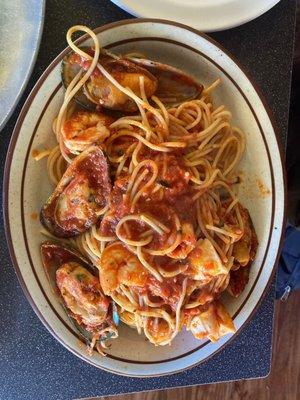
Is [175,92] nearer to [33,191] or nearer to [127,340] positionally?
[33,191]

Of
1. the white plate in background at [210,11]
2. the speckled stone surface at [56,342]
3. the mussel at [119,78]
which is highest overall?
the white plate in background at [210,11]

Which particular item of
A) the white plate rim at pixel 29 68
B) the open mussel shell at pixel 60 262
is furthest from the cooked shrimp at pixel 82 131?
the open mussel shell at pixel 60 262

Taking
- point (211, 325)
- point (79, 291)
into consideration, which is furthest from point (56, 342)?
point (211, 325)

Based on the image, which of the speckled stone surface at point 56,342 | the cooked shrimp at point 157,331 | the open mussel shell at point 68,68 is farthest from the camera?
the speckled stone surface at point 56,342

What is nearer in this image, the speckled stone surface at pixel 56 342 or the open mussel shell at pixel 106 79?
the open mussel shell at pixel 106 79

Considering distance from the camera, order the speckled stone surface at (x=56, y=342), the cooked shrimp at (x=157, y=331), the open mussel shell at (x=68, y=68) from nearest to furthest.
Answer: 1. the open mussel shell at (x=68, y=68)
2. the cooked shrimp at (x=157, y=331)
3. the speckled stone surface at (x=56, y=342)

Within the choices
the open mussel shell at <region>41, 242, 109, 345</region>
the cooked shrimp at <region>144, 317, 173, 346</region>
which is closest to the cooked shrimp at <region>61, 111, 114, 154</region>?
the open mussel shell at <region>41, 242, 109, 345</region>

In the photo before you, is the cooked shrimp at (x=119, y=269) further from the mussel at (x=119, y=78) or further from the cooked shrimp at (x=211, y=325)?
the mussel at (x=119, y=78)

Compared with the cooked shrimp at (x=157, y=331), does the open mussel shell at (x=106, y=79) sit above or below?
above
